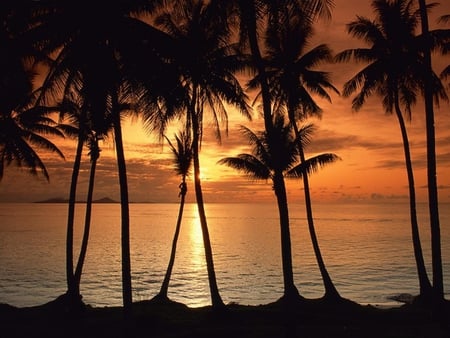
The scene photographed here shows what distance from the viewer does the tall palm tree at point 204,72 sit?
62.6ft

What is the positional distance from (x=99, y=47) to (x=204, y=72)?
615 cm

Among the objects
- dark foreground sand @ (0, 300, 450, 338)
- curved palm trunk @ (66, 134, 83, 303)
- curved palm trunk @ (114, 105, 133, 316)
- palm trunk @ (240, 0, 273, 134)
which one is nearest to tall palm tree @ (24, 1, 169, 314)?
curved palm trunk @ (114, 105, 133, 316)

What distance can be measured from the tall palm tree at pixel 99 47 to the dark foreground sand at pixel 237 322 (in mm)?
3691

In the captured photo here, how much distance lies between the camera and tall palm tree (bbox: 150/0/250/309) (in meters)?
19.1

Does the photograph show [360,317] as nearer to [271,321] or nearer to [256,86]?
[271,321]

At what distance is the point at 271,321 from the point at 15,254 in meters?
55.5

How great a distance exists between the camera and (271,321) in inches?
725

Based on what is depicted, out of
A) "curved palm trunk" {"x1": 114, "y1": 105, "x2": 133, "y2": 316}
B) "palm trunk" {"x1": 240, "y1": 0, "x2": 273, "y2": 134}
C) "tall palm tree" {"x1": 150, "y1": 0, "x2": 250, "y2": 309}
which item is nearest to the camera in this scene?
"curved palm trunk" {"x1": 114, "y1": 105, "x2": 133, "y2": 316}

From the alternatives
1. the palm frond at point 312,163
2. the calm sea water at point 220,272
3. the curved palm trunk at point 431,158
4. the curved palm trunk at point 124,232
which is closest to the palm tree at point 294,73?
the palm frond at point 312,163

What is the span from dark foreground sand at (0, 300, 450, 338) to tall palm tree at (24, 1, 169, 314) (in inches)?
145

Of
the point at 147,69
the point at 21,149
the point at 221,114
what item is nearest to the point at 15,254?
the point at 21,149

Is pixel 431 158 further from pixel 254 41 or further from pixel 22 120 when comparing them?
pixel 22 120

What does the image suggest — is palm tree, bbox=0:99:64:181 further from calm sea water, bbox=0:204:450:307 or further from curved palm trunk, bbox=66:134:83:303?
calm sea water, bbox=0:204:450:307

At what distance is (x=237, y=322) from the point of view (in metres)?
18.2
